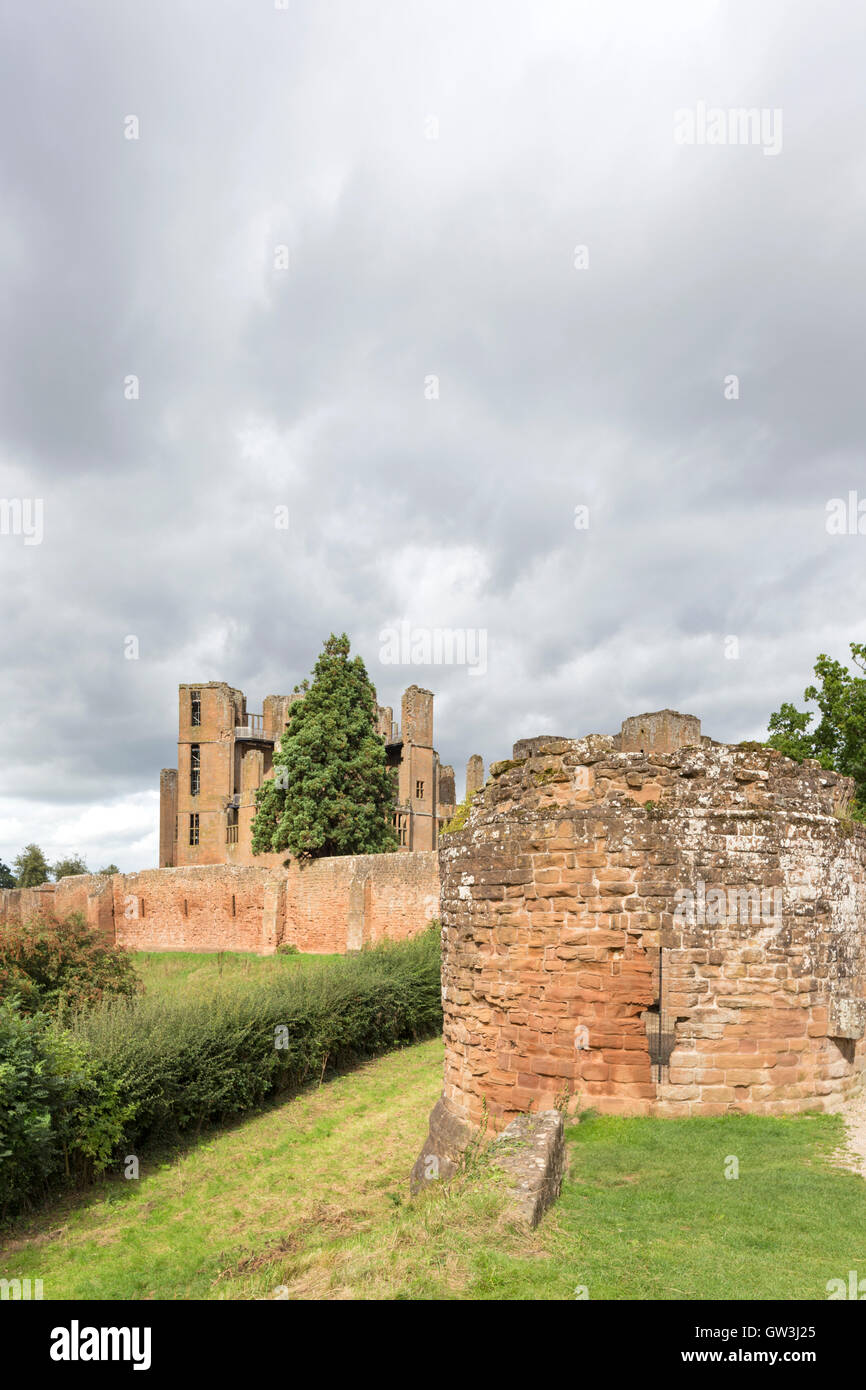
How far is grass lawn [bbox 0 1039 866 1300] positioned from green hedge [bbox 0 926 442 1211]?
0.52 m

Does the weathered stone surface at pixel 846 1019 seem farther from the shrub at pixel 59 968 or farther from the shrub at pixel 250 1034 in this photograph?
the shrub at pixel 59 968

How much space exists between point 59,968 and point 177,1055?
226 inches

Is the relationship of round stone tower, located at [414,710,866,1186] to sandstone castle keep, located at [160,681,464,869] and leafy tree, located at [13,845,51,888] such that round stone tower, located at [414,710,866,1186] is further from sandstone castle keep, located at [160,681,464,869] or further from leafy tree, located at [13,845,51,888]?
leafy tree, located at [13,845,51,888]

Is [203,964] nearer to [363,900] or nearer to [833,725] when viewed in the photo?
[363,900]

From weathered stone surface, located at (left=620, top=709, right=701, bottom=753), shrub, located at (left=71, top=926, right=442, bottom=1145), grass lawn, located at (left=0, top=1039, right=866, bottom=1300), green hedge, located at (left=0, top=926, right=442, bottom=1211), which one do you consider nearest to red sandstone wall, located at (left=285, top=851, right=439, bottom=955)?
shrub, located at (left=71, top=926, right=442, bottom=1145)

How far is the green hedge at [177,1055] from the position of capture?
388 inches

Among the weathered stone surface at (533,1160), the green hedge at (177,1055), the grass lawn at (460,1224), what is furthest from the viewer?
the green hedge at (177,1055)

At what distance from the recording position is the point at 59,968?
16.5 m

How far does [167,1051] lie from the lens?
467 inches

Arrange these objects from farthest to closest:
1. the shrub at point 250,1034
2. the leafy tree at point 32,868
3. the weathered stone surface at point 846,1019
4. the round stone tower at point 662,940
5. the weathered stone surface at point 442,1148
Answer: the leafy tree at point 32,868 → the shrub at point 250,1034 → the weathered stone surface at point 442,1148 → the weathered stone surface at point 846,1019 → the round stone tower at point 662,940

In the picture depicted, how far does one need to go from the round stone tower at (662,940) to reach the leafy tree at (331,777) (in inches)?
910

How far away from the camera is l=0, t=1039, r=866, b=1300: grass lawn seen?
4355 mm

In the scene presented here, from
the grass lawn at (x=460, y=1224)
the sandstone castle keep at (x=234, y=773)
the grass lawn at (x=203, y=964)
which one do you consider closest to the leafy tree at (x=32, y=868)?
the sandstone castle keep at (x=234, y=773)
